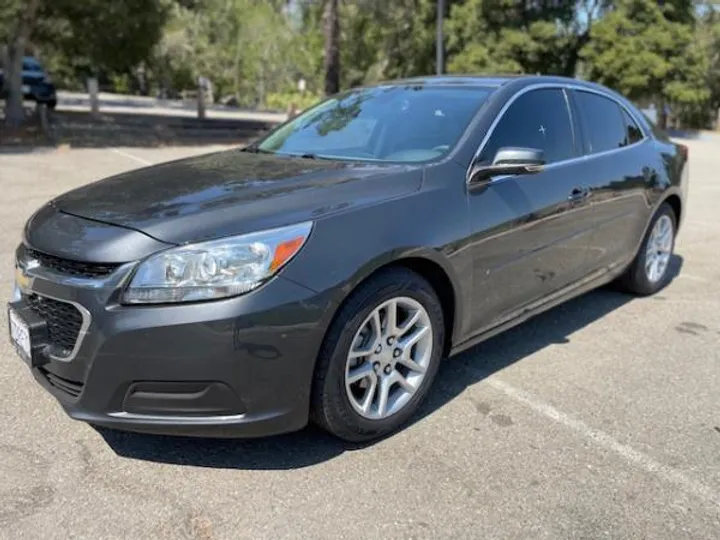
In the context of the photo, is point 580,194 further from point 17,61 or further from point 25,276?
point 17,61

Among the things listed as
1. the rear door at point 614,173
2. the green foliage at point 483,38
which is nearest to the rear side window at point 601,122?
the rear door at point 614,173

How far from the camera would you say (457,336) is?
11.9 feet

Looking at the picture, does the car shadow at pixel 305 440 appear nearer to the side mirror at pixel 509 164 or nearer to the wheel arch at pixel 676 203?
the side mirror at pixel 509 164

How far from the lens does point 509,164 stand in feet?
11.8

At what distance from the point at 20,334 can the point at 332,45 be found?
57.8 feet

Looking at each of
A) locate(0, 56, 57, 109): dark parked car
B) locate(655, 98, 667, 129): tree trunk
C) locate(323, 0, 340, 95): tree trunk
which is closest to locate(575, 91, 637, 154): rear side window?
locate(323, 0, 340, 95): tree trunk

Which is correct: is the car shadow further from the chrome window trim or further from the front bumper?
the chrome window trim

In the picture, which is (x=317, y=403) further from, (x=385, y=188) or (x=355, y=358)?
(x=385, y=188)

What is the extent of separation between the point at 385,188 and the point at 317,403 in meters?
1.01

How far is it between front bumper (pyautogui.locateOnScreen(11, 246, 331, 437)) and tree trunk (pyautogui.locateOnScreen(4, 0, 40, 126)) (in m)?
14.5

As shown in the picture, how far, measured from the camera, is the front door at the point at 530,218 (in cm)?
366

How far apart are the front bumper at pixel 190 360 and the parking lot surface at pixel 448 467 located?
11.5 inches

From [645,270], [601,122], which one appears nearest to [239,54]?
[645,270]

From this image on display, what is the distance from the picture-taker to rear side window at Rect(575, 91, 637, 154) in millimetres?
4699
